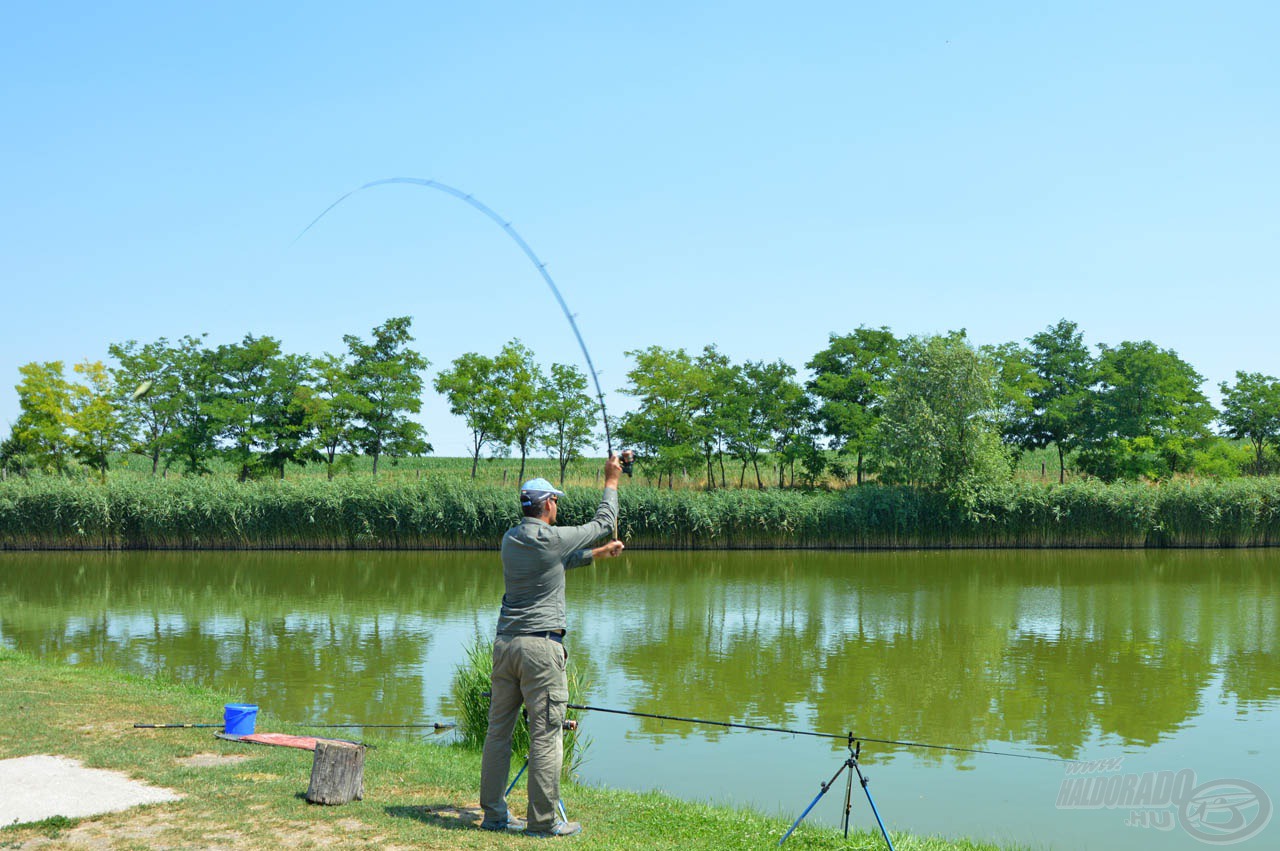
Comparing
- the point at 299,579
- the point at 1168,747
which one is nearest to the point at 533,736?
the point at 1168,747

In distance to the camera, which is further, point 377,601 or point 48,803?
point 377,601

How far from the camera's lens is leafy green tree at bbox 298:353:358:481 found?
1924 inches

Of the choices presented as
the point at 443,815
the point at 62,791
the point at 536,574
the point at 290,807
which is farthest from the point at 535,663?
the point at 62,791

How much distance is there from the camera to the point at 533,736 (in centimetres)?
654

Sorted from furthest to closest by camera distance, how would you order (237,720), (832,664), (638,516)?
(638,516) < (832,664) < (237,720)

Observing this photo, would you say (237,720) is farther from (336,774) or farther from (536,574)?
(536,574)

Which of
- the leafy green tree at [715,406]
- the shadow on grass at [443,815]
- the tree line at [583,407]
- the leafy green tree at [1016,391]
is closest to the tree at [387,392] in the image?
the tree line at [583,407]

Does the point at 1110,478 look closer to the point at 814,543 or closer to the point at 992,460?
the point at 992,460

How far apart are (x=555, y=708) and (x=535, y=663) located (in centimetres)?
33

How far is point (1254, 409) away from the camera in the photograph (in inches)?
2331

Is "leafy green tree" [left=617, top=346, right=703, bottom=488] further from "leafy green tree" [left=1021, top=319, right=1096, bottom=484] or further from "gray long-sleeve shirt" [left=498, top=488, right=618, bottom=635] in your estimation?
"gray long-sleeve shirt" [left=498, top=488, right=618, bottom=635]

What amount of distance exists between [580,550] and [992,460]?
36.2m

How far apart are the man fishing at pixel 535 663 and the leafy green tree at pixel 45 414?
50426mm

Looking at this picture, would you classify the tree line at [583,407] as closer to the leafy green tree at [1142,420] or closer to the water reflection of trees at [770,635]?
the leafy green tree at [1142,420]
